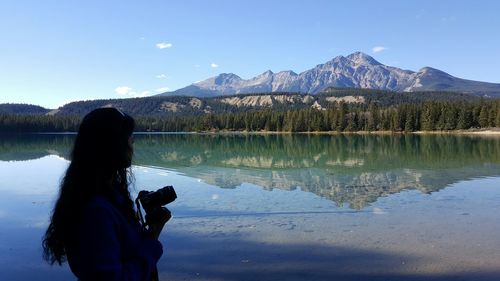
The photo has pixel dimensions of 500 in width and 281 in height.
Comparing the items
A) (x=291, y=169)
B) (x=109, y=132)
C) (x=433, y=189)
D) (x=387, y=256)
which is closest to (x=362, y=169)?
(x=291, y=169)

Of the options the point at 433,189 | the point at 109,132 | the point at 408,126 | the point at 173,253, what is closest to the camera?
the point at 109,132

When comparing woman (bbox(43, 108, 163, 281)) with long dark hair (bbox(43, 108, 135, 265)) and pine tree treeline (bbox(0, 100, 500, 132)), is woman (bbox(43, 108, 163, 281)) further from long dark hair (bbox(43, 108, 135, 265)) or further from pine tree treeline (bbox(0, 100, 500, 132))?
pine tree treeline (bbox(0, 100, 500, 132))

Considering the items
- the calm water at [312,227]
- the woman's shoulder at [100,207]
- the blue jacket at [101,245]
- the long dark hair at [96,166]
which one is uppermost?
the long dark hair at [96,166]

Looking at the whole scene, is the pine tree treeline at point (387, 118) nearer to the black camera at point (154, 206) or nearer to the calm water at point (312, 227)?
the calm water at point (312, 227)

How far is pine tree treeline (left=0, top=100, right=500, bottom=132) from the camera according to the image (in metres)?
127

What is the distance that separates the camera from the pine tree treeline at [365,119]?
127m

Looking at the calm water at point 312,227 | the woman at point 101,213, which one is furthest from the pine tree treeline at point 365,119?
the woman at point 101,213

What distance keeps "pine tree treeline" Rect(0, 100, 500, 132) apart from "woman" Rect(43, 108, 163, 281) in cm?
13304

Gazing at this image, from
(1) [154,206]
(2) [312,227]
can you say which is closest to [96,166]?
(1) [154,206]

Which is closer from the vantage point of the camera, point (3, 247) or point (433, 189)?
point (3, 247)

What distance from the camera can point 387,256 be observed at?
40.7ft

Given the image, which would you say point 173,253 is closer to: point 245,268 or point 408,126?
point 245,268

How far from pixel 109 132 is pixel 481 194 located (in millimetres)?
23128

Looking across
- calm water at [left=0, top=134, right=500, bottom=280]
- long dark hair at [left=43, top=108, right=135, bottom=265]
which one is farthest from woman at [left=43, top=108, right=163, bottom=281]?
calm water at [left=0, top=134, right=500, bottom=280]
